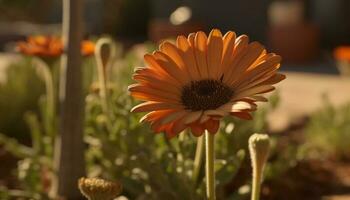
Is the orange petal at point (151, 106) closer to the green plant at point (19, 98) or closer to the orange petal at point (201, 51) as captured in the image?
the orange petal at point (201, 51)

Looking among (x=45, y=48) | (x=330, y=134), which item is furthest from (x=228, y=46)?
(x=330, y=134)

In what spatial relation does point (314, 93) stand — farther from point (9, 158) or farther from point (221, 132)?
point (221, 132)

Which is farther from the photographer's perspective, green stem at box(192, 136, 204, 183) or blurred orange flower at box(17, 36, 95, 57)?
blurred orange flower at box(17, 36, 95, 57)

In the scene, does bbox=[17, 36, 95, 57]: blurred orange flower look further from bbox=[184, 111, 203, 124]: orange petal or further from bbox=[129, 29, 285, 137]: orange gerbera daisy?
bbox=[184, 111, 203, 124]: orange petal

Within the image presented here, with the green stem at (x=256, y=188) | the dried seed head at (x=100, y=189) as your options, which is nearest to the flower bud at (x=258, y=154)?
the green stem at (x=256, y=188)

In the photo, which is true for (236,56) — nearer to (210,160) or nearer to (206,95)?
(206,95)

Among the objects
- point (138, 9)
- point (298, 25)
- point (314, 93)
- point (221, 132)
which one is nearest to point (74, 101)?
point (221, 132)

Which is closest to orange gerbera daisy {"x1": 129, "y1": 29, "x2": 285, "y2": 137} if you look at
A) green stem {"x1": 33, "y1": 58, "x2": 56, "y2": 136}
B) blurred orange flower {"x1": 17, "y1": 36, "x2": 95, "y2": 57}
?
blurred orange flower {"x1": 17, "y1": 36, "x2": 95, "y2": 57}
